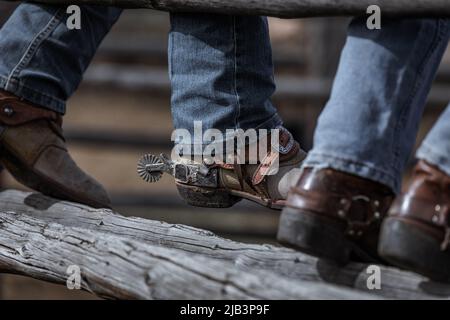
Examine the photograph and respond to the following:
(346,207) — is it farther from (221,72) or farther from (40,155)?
(40,155)

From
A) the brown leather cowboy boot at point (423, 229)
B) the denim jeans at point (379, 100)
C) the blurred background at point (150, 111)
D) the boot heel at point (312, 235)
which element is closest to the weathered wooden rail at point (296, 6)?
the denim jeans at point (379, 100)

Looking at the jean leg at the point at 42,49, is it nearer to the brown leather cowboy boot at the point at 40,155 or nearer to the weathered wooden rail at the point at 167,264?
the brown leather cowboy boot at the point at 40,155

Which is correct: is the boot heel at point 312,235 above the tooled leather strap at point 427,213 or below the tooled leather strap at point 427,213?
below

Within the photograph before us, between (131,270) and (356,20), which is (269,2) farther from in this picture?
(131,270)

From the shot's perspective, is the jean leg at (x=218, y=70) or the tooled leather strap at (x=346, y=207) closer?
the tooled leather strap at (x=346, y=207)

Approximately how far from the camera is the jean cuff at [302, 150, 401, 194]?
1524 mm

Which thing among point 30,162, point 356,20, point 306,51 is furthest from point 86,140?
point 356,20

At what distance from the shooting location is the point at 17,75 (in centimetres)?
212

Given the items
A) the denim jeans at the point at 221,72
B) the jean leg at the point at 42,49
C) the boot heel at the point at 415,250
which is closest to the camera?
the boot heel at the point at 415,250

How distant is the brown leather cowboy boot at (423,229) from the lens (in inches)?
56.9

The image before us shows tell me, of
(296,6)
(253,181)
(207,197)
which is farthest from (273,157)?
(296,6)

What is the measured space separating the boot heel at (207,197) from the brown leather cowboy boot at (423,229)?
59 centimetres

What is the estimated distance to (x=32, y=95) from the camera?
2.15 metres

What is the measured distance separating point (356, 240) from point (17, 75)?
937 millimetres
